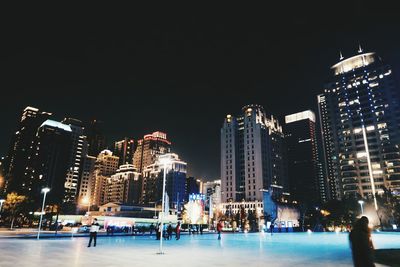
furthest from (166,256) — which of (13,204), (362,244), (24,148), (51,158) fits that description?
(24,148)

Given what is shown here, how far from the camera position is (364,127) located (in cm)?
13988

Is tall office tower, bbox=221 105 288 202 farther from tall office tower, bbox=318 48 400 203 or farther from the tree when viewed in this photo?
the tree

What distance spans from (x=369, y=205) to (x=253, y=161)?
68449 mm

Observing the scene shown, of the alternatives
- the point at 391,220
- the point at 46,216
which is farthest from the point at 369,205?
the point at 46,216

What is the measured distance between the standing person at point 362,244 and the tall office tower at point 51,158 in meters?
163

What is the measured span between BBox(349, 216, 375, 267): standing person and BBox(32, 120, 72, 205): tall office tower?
535 feet

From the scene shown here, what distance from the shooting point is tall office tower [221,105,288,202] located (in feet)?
514

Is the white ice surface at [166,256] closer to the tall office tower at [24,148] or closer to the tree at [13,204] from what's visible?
the tree at [13,204]

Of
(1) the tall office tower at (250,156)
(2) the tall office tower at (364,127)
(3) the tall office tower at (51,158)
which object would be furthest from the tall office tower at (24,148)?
(2) the tall office tower at (364,127)

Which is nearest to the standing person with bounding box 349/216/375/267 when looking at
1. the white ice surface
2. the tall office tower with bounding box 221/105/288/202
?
the white ice surface

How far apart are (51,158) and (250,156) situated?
109m

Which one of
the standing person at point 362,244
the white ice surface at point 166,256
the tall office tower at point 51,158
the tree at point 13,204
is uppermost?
the tall office tower at point 51,158

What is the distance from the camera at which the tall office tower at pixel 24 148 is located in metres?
153

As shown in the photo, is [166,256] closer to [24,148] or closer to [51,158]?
[51,158]
